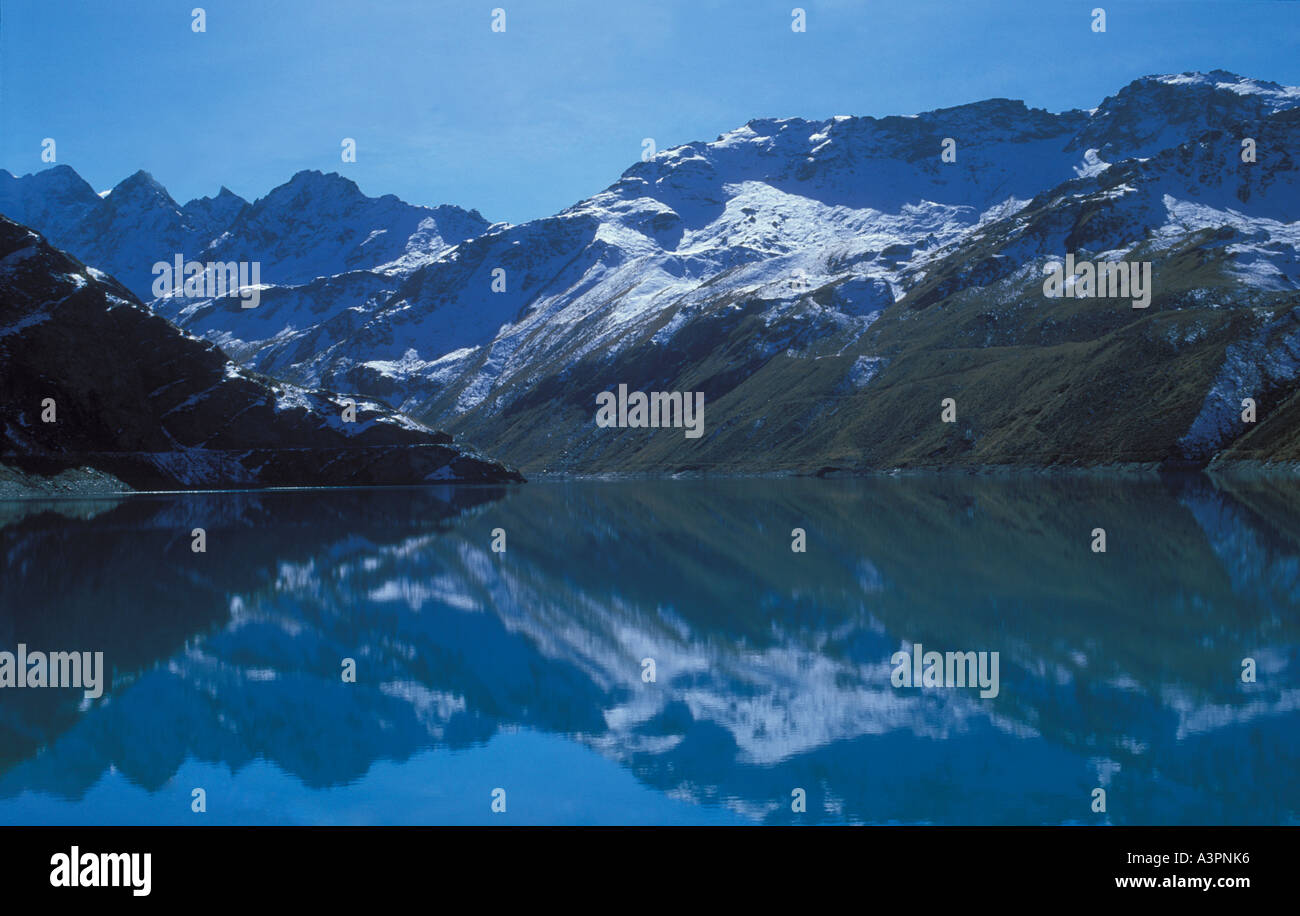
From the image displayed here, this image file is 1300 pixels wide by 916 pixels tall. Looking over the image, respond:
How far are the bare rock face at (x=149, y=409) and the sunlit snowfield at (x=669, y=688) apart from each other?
366 feet

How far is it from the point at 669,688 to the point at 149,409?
16680 centimetres

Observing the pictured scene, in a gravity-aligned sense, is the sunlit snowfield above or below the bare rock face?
below

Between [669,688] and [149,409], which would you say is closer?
[669,688]

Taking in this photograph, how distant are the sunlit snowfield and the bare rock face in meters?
112

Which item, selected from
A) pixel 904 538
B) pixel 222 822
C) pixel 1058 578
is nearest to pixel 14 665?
pixel 222 822

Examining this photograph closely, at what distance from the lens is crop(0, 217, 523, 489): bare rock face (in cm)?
15200

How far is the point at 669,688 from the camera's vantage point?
80.8 ft

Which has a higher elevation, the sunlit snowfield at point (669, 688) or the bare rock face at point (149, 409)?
the bare rock face at point (149, 409)

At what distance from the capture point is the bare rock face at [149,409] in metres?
152

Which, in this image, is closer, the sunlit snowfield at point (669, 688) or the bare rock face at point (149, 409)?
the sunlit snowfield at point (669, 688)

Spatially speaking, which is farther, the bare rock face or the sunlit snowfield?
the bare rock face

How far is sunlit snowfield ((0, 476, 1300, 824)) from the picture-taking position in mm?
17266

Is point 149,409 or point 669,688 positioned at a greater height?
point 149,409
